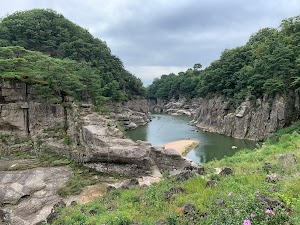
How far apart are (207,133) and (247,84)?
11.0 meters

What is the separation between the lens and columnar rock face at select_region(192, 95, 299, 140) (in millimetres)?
41906

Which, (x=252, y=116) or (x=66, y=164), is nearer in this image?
(x=66, y=164)

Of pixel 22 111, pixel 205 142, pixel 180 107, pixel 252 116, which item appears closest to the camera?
pixel 22 111

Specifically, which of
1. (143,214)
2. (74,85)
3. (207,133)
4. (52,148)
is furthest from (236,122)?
(143,214)

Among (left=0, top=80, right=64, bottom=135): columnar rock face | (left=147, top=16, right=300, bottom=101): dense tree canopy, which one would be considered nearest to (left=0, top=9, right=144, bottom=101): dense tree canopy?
(left=0, top=80, right=64, bottom=135): columnar rock face

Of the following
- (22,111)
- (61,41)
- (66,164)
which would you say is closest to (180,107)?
(61,41)

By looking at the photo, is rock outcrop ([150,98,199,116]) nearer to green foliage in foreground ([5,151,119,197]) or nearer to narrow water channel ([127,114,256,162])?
narrow water channel ([127,114,256,162])

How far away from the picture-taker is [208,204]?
9.26 meters

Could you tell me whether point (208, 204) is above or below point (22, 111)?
below

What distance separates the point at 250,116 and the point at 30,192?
37678mm

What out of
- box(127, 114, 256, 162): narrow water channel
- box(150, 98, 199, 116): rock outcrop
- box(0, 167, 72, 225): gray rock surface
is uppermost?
box(150, 98, 199, 116): rock outcrop

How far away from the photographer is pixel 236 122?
49.6m

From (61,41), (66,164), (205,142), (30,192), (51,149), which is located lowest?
(205,142)

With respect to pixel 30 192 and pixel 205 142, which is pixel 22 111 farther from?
pixel 205 142
